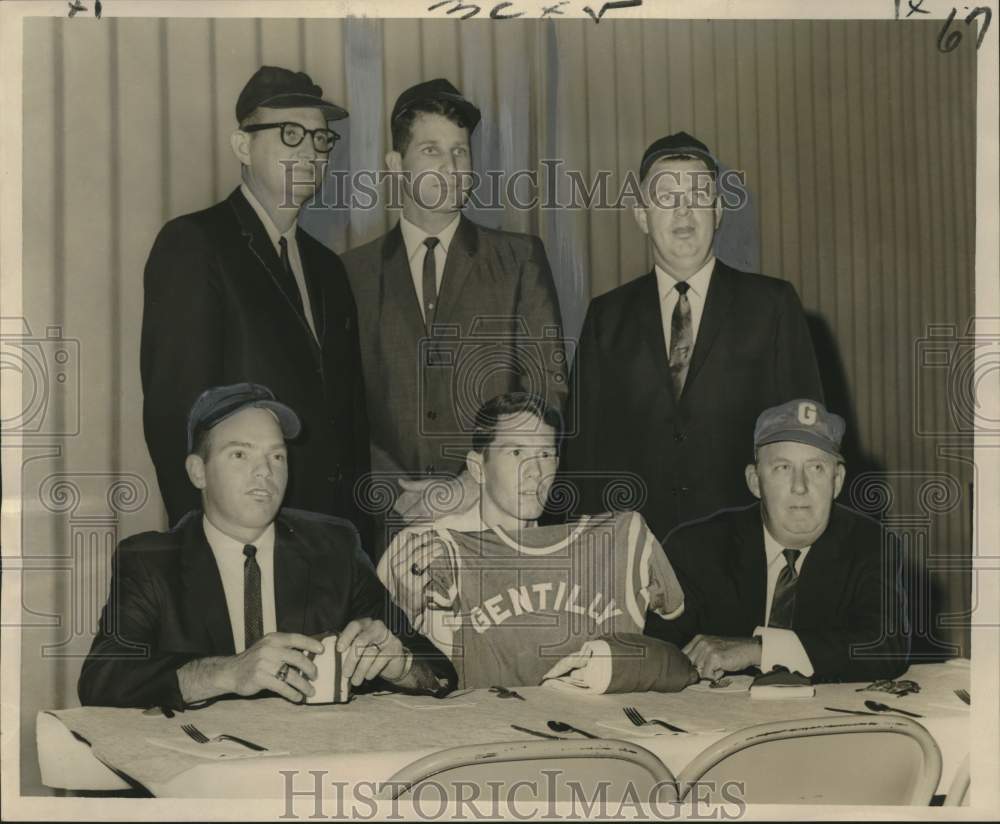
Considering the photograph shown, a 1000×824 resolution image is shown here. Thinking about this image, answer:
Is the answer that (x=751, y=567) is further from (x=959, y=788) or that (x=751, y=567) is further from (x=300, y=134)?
(x=300, y=134)

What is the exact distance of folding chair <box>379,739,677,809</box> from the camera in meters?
3.62

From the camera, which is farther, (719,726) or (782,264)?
(782,264)

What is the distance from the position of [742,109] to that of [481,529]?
1639 millimetres

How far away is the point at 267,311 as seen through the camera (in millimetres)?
4254

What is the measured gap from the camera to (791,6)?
4.39 m

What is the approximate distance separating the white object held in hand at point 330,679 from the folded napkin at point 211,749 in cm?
24

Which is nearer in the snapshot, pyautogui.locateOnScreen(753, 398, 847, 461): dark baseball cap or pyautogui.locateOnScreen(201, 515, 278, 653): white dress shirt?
pyautogui.locateOnScreen(201, 515, 278, 653): white dress shirt

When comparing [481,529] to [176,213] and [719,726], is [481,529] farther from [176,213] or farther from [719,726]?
[176,213]

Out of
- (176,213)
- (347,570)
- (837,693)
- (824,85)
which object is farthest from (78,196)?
(837,693)

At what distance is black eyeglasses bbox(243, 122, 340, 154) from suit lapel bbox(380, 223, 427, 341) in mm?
345

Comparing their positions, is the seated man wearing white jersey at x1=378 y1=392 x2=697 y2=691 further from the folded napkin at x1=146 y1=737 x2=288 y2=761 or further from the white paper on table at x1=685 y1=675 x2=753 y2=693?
the folded napkin at x1=146 y1=737 x2=288 y2=761

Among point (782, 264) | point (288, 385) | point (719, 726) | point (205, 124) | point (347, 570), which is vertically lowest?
point (719, 726)

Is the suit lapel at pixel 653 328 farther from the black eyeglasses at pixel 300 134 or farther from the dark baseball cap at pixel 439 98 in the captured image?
the black eyeglasses at pixel 300 134

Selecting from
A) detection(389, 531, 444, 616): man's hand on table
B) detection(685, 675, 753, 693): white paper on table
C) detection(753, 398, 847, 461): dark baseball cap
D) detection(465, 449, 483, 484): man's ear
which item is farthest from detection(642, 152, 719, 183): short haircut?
detection(685, 675, 753, 693): white paper on table
